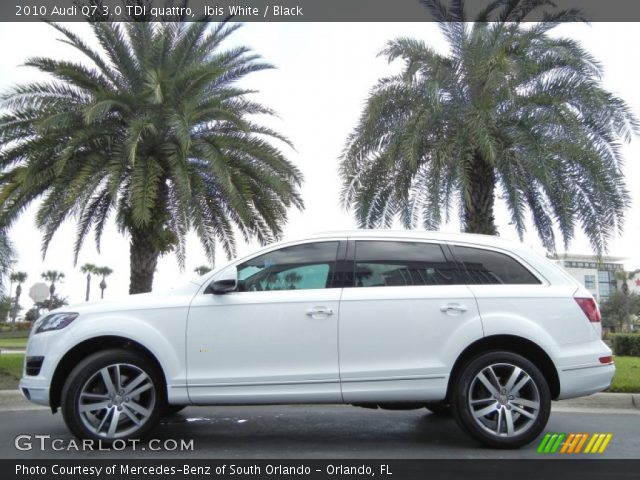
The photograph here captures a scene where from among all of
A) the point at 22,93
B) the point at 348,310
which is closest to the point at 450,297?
the point at 348,310

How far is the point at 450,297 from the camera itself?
509cm

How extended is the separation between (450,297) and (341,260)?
3.22ft

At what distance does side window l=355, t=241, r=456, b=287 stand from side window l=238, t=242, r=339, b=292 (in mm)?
276

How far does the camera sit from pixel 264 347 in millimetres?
4949

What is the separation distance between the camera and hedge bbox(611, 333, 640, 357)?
18703 millimetres

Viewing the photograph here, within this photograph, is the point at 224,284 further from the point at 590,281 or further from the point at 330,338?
the point at 590,281

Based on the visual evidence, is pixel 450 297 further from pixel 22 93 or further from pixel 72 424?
pixel 22 93

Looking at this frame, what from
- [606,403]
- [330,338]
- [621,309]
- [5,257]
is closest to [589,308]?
[330,338]

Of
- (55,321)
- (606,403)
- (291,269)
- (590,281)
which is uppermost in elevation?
(590,281)

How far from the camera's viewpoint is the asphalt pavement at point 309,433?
4.88m

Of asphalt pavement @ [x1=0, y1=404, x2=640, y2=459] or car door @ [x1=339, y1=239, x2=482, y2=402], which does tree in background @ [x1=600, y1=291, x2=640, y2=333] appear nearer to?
asphalt pavement @ [x1=0, y1=404, x2=640, y2=459]

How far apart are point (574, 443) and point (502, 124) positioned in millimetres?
8409

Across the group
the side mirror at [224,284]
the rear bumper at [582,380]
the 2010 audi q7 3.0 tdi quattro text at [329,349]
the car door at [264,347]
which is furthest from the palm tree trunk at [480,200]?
the side mirror at [224,284]
